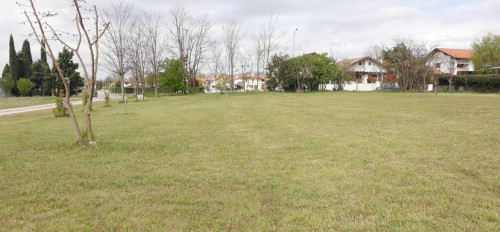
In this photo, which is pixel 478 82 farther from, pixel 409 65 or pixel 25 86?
pixel 25 86

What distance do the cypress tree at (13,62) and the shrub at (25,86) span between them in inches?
64.3

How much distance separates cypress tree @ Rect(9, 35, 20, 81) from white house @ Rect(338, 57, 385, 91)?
56987mm

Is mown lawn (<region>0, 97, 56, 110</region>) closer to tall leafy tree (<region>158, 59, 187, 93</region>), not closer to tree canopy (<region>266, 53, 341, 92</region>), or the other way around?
tall leafy tree (<region>158, 59, 187, 93</region>)

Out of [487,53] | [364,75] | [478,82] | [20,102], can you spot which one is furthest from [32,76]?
[487,53]

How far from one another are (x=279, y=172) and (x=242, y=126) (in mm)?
5902

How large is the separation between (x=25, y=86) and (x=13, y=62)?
542 centimetres

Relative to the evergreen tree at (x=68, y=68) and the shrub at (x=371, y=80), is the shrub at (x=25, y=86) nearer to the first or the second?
the evergreen tree at (x=68, y=68)

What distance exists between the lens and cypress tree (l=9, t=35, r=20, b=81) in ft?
171

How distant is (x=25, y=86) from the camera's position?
5091 centimetres

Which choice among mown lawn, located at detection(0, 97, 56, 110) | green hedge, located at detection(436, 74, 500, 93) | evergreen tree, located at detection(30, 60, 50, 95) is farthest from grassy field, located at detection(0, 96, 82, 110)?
green hedge, located at detection(436, 74, 500, 93)

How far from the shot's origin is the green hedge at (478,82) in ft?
119

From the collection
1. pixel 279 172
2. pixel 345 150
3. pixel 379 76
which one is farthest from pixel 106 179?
pixel 379 76

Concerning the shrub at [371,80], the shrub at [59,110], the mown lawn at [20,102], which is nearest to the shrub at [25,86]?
the mown lawn at [20,102]

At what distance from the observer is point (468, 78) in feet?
130
